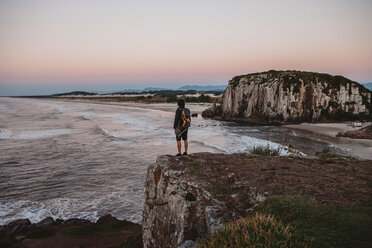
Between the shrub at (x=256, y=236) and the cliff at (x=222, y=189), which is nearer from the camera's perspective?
the shrub at (x=256, y=236)

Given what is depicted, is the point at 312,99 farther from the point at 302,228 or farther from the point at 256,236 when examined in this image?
the point at 256,236

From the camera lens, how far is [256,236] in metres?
3.80

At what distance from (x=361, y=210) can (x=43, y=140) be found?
2816 cm

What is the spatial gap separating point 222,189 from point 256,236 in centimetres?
276

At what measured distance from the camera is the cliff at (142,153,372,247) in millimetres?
5758

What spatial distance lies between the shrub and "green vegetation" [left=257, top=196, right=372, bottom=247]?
0.83 feet

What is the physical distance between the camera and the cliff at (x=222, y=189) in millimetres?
5758

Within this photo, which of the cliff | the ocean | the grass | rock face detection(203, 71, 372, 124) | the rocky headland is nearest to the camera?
the grass

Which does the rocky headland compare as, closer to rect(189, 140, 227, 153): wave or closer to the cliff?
the cliff

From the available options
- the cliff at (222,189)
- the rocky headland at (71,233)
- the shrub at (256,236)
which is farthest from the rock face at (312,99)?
the shrub at (256,236)

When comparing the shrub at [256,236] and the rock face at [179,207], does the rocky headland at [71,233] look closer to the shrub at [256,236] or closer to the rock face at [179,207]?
the rock face at [179,207]

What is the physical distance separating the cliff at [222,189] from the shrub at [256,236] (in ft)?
3.39

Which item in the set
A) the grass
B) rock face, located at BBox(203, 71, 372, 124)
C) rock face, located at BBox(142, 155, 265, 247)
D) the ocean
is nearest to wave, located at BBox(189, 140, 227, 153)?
the ocean

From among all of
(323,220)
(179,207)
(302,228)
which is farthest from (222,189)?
(323,220)
